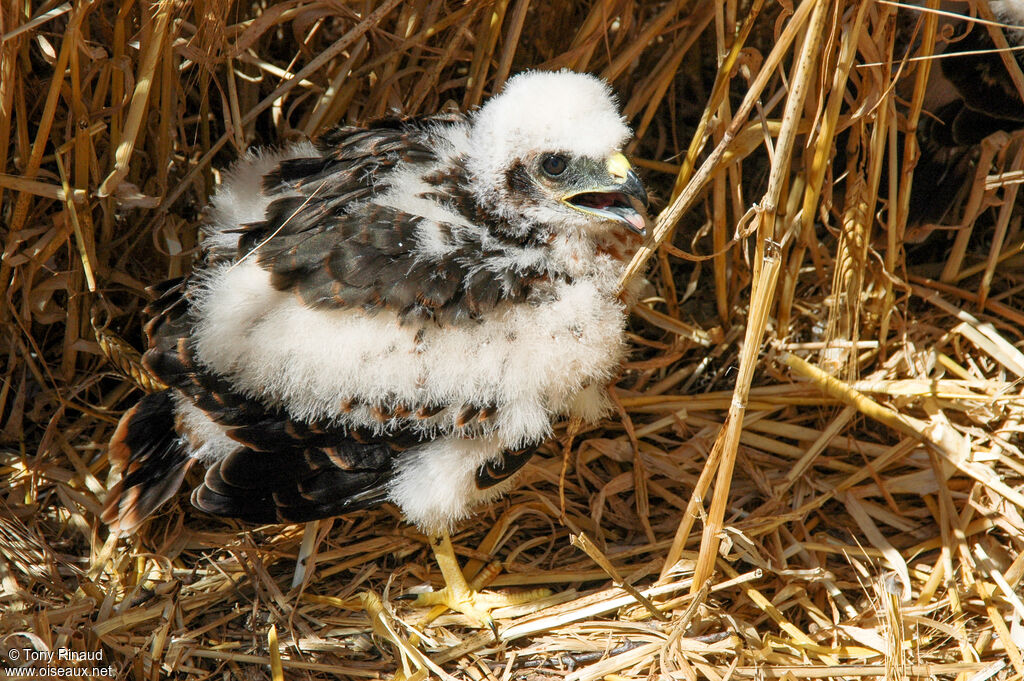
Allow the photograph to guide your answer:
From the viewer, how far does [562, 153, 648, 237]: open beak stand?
6.44ft

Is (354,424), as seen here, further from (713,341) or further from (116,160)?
(713,341)

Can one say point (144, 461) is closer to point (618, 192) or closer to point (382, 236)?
point (382, 236)

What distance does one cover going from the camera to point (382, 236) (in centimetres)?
197

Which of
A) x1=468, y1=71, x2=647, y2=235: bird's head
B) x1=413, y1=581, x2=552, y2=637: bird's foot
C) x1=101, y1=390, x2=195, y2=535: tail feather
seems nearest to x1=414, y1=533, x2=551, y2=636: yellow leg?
x1=413, y1=581, x2=552, y2=637: bird's foot

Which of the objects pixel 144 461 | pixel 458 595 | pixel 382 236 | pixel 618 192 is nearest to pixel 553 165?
pixel 618 192

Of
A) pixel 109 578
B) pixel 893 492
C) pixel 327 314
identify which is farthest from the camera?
pixel 893 492

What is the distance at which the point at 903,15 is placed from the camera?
8.52 ft

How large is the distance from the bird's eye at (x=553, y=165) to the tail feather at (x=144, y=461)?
1239 millimetres

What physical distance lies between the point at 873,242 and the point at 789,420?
0.67 metres

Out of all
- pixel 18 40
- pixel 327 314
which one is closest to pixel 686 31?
pixel 327 314

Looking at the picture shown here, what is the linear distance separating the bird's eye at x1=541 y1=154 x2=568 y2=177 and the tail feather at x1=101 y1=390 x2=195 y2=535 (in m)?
1.24

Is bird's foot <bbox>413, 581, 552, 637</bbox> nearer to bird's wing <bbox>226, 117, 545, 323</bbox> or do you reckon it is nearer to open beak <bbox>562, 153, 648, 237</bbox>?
bird's wing <bbox>226, 117, 545, 323</bbox>

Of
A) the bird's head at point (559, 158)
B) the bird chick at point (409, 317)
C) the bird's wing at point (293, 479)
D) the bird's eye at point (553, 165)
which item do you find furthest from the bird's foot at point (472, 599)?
the bird's eye at point (553, 165)

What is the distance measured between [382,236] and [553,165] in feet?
1.53
